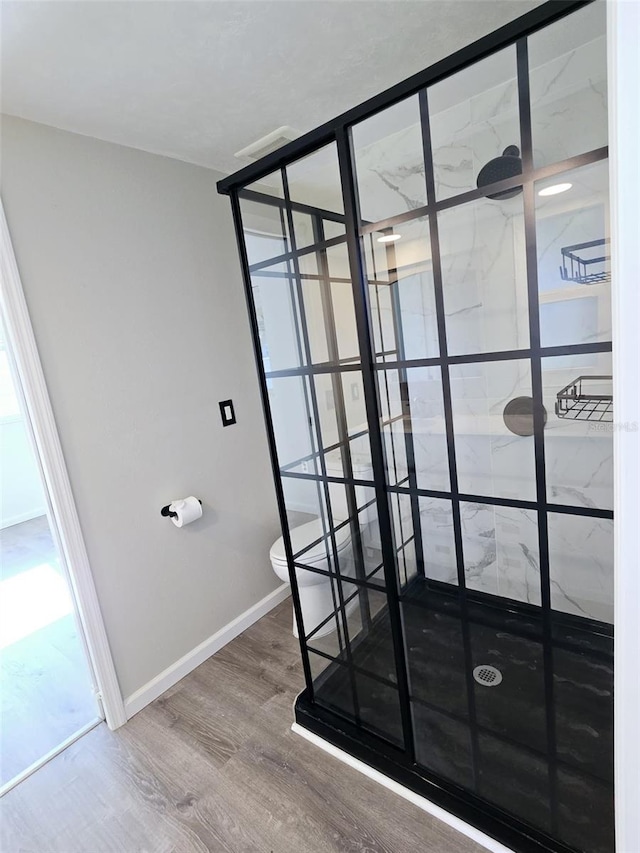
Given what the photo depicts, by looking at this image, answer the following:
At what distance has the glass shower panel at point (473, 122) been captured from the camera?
102 cm

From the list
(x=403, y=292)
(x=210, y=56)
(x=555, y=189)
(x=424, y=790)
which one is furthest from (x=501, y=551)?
(x=210, y=56)

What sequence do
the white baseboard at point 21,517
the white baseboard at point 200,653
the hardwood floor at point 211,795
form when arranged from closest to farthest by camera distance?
the hardwood floor at point 211,795 < the white baseboard at point 200,653 < the white baseboard at point 21,517

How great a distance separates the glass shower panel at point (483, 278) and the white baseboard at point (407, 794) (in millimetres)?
→ 1430

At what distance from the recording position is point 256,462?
98.2 inches

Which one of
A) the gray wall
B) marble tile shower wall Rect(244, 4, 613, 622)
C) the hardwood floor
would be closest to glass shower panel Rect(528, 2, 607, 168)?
marble tile shower wall Rect(244, 4, 613, 622)

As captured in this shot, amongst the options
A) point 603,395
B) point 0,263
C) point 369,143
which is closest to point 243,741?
point 603,395

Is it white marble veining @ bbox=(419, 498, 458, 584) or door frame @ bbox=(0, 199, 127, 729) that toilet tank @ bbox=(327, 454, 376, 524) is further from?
door frame @ bbox=(0, 199, 127, 729)

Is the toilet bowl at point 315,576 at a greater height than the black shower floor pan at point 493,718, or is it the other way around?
the toilet bowl at point 315,576

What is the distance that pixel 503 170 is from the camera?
3.49ft

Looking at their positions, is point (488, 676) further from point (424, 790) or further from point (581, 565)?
point (581, 565)

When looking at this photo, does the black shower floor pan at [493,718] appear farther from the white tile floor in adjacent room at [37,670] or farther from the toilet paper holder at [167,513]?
the white tile floor in adjacent room at [37,670]

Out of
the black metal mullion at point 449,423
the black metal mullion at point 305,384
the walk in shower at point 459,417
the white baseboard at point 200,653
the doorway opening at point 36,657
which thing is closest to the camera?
the walk in shower at point 459,417

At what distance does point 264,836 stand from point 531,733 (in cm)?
94

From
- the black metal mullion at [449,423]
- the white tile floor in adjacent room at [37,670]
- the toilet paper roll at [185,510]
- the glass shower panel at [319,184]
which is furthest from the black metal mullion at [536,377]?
the white tile floor in adjacent room at [37,670]
